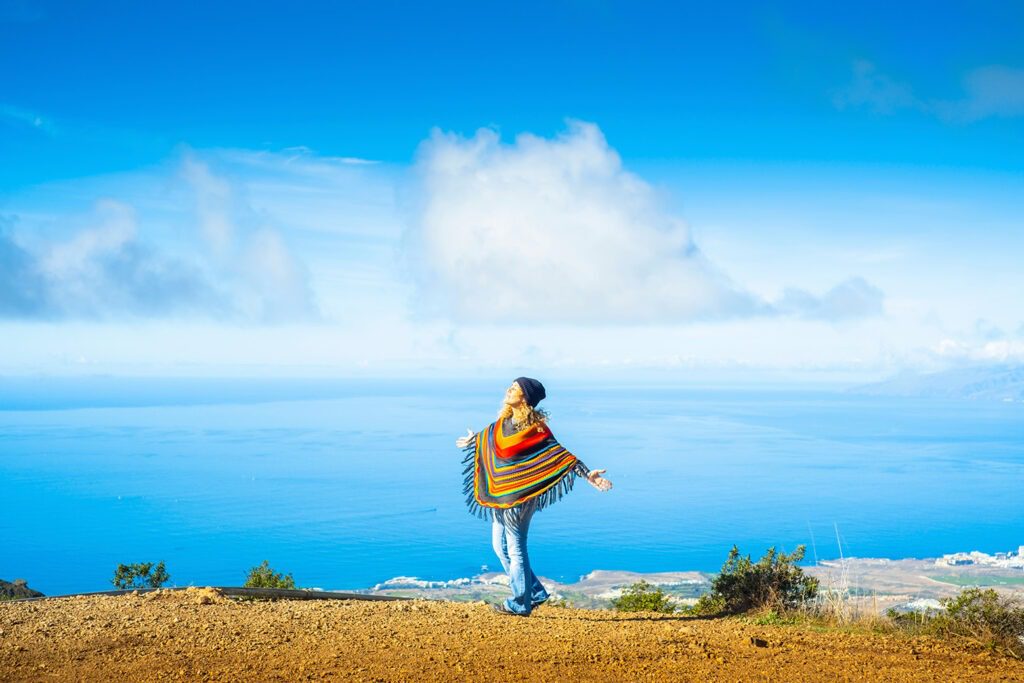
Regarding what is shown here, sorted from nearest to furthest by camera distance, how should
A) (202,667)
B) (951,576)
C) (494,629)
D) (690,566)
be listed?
(202,667) → (494,629) → (951,576) → (690,566)

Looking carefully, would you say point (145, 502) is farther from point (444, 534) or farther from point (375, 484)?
point (444, 534)

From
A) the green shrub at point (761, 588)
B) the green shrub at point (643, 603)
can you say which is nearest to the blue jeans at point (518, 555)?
the green shrub at point (761, 588)

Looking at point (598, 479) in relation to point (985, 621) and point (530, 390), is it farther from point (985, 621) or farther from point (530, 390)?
point (985, 621)

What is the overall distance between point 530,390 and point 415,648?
7.54ft

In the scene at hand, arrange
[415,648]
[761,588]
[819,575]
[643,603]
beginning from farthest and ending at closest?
1. [819,575]
2. [643,603]
3. [761,588]
4. [415,648]

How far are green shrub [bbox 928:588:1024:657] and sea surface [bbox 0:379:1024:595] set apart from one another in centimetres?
5393

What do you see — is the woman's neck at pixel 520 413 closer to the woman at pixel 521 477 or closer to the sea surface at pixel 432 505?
the woman at pixel 521 477

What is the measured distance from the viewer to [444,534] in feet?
246

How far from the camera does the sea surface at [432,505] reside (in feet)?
219

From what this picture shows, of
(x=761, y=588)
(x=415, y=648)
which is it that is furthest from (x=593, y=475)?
(x=761, y=588)

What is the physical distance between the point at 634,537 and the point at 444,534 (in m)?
18.0

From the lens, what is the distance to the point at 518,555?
21.8 ft

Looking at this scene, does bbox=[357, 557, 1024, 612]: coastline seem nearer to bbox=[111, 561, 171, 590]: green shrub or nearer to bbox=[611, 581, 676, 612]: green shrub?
bbox=[111, 561, 171, 590]: green shrub

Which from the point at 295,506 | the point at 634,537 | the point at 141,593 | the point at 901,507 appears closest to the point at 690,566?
the point at 634,537
